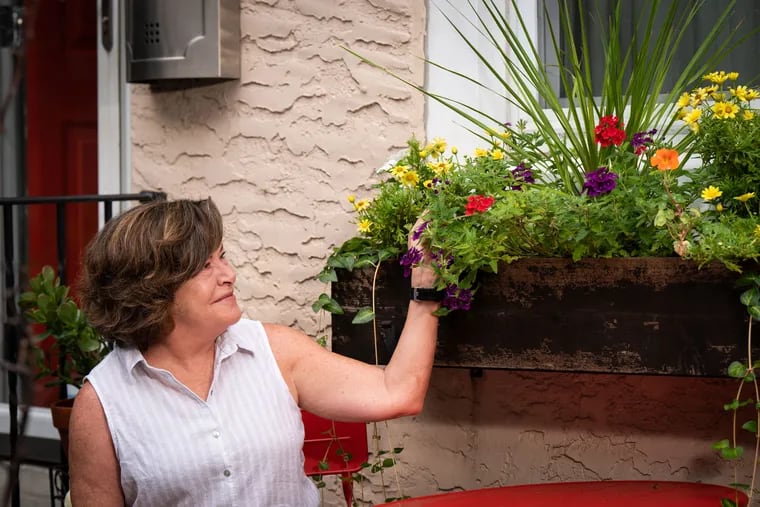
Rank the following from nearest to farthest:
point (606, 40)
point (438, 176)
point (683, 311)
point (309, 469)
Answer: point (683, 311) < point (438, 176) < point (309, 469) < point (606, 40)

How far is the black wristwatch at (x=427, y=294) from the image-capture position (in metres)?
1.71

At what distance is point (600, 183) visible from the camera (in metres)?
1.65

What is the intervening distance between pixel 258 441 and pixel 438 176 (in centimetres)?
66

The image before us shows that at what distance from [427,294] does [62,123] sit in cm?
252

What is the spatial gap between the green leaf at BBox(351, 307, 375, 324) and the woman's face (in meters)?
0.28

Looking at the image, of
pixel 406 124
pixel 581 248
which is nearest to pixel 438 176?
pixel 581 248

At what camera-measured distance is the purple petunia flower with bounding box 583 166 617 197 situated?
1.65 meters

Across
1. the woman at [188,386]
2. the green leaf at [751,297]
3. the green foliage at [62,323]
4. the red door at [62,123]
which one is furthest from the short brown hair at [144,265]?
the red door at [62,123]

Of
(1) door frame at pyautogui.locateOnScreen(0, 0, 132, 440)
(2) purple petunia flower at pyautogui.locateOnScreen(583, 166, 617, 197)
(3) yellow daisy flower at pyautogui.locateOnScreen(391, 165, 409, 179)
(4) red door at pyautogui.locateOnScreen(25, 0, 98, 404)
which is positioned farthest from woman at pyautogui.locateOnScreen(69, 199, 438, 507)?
(4) red door at pyautogui.locateOnScreen(25, 0, 98, 404)

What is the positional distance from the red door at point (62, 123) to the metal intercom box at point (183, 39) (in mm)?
1134

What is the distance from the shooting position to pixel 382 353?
190cm

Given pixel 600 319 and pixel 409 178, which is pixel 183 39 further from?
pixel 600 319

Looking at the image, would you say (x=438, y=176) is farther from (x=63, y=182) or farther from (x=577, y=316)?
(x=63, y=182)

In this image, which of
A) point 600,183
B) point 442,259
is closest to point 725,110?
point 600,183
